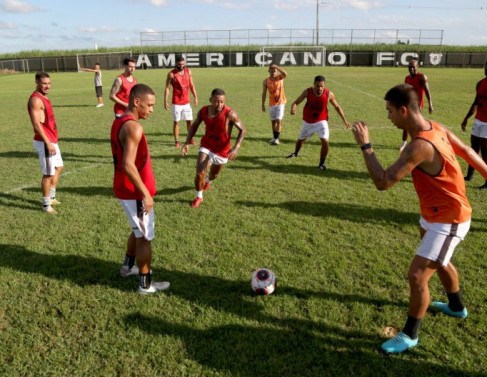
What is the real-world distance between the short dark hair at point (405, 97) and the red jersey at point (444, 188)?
246 millimetres

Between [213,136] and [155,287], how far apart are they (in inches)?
134

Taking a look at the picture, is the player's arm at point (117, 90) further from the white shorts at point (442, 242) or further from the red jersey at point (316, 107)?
the white shorts at point (442, 242)

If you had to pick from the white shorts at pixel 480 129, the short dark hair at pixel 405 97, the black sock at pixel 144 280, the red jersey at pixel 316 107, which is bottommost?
the black sock at pixel 144 280

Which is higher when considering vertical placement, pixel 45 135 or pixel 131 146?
pixel 131 146

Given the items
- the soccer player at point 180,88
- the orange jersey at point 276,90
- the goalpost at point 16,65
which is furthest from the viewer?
the goalpost at point 16,65

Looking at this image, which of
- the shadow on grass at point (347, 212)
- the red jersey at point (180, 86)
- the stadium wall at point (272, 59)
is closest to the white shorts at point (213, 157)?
the shadow on grass at point (347, 212)

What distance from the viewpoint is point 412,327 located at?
346cm

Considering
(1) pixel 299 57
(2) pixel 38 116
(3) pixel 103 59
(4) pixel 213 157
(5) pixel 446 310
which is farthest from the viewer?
(1) pixel 299 57

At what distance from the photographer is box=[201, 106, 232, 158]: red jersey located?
6960 millimetres

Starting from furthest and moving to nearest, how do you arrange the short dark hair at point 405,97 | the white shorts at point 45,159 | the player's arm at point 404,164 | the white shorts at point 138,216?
the white shorts at point 45,159, the white shorts at point 138,216, the short dark hair at point 405,97, the player's arm at point 404,164

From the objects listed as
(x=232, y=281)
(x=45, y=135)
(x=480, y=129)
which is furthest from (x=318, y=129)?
(x=45, y=135)

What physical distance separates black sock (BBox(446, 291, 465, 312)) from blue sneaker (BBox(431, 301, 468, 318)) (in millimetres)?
35

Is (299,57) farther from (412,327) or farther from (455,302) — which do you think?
(412,327)

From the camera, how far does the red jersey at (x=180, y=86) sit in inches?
426
